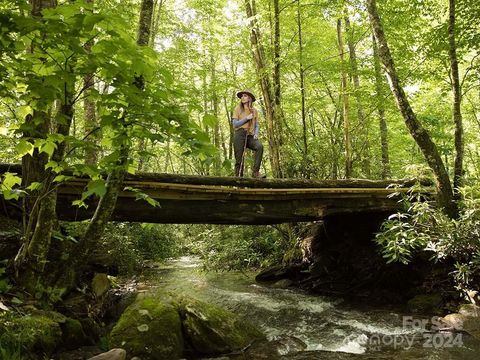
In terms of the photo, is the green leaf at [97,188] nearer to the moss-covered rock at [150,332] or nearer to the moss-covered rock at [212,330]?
the moss-covered rock at [150,332]

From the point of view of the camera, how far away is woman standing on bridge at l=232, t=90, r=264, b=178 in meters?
8.04

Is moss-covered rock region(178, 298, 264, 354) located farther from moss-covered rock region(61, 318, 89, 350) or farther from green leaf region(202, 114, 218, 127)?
green leaf region(202, 114, 218, 127)

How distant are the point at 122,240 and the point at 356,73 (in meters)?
8.55

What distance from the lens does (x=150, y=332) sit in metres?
4.79

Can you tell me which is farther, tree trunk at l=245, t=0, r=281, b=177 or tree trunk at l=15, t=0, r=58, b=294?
tree trunk at l=245, t=0, r=281, b=177

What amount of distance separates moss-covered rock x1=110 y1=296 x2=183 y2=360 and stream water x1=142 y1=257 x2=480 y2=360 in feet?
5.11

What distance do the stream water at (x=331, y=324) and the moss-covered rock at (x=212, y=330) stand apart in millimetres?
597

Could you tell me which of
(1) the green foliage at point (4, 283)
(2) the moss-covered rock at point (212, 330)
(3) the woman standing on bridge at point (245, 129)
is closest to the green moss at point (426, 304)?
(2) the moss-covered rock at point (212, 330)

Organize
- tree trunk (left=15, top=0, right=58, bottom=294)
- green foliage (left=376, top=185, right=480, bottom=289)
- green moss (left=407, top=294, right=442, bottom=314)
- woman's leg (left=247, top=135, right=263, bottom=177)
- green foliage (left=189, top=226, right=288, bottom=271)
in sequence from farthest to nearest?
green foliage (left=189, top=226, right=288, bottom=271) < woman's leg (left=247, top=135, right=263, bottom=177) < green moss (left=407, top=294, right=442, bottom=314) < green foliage (left=376, top=185, right=480, bottom=289) < tree trunk (left=15, top=0, right=58, bottom=294)

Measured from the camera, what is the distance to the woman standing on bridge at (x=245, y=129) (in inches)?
316

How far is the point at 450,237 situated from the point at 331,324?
253 centimetres

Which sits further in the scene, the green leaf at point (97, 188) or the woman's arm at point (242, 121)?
the woman's arm at point (242, 121)

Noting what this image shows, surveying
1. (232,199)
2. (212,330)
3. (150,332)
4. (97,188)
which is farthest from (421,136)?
(97,188)

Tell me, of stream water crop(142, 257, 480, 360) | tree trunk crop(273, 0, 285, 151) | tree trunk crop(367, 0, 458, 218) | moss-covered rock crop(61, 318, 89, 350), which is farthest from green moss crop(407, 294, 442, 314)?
tree trunk crop(273, 0, 285, 151)
